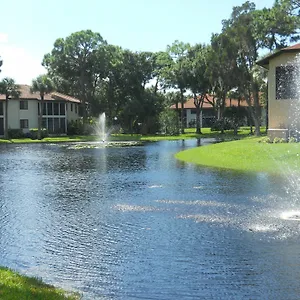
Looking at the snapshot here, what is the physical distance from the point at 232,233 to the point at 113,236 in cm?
267

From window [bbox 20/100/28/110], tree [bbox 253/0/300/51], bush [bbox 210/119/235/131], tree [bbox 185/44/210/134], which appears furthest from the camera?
bush [bbox 210/119/235/131]

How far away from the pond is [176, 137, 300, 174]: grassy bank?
3.62 m

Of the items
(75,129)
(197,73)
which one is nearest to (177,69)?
(197,73)

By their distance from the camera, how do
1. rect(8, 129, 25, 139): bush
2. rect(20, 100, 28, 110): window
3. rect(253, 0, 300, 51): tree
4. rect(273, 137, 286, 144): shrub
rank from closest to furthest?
rect(273, 137, 286, 144): shrub, rect(253, 0, 300, 51): tree, rect(8, 129, 25, 139): bush, rect(20, 100, 28, 110): window

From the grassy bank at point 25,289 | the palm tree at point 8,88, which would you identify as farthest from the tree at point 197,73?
the grassy bank at point 25,289

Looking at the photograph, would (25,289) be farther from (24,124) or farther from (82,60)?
(82,60)

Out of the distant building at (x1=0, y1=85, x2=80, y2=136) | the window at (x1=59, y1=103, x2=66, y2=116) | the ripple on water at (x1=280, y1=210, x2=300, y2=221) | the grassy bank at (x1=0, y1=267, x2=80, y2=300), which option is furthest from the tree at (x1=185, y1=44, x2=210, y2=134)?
the grassy bank at (x1=0, y1=267, x2=80, y2=300)

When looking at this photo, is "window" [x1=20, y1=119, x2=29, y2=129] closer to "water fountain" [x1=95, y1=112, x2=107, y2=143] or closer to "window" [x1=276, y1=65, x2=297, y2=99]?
"water fountain" [x1=95, y1=112, x2=107, y2=143]

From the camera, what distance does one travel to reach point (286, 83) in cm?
3722

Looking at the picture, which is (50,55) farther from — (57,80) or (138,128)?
(138,128)

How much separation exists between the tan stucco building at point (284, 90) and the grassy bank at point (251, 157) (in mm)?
4859

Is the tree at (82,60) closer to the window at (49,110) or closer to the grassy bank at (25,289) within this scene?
the window at (49,110)

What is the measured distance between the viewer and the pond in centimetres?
826

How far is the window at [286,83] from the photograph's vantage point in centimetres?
3716
